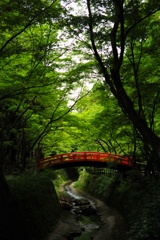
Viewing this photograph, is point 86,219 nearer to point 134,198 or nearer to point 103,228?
point 103,228

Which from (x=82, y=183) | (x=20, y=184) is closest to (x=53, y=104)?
(x=20, y=184)

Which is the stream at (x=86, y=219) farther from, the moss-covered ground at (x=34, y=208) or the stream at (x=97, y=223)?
the moss-covered ground at (x=34, y=208)

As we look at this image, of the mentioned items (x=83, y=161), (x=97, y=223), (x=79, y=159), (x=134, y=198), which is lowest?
(x=97, y=223)

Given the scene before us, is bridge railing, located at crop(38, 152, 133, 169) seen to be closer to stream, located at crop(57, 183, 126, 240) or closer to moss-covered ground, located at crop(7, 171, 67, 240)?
stream, located at crop(57, 183, 126, 240)

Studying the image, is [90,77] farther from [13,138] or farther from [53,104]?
[13,138]

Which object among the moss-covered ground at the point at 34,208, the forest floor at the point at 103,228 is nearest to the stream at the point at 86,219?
the forest floor at the point at 103,228

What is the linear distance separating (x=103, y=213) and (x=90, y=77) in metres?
11.9

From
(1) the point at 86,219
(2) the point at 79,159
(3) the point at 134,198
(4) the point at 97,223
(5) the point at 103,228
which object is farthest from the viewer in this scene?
(2) the point at 79,159

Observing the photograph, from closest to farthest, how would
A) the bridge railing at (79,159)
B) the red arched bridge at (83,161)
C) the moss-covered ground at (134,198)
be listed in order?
the moss-covered ground at (134,198) < the bridge railing at (79,159) < the red arched bridge at (83,161)

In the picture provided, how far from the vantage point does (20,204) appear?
37.0ft

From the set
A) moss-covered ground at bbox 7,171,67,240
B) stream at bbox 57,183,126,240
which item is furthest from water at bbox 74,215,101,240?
moss-covered ground at bbox 7,171,67,240

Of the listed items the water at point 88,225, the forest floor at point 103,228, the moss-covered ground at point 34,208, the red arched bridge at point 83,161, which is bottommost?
the water at point 88,225

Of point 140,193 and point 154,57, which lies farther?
point 140,193

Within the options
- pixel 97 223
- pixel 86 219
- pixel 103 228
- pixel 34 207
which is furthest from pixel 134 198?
pixel 34 207
